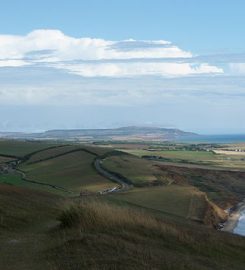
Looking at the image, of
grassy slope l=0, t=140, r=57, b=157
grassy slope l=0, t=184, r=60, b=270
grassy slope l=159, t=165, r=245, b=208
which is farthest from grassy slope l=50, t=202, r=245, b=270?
grassy slope l=0, t=140, r=57, b=157

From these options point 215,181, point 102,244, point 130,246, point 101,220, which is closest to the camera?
point 102,244

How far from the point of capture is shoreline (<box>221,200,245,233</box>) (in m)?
66.1

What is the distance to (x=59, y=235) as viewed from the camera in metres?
15.5

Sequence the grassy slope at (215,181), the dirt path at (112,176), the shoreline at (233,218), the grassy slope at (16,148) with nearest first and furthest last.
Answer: the shoreline at (233,218) → the dirt path at (112,176) → the grassy slope at (215,181) → the grassy slope at (16,148)

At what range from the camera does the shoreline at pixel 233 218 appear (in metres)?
66.1

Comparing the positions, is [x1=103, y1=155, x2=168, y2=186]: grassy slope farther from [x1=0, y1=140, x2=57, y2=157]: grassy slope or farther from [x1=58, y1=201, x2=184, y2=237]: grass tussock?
[x1=58, y1=201, x2=184, y2=237]: grass tussock

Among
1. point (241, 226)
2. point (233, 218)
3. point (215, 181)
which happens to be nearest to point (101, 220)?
point (241, 226)

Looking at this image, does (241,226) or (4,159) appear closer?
(241,226)

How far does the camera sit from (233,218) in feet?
258

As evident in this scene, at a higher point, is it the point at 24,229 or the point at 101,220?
the point at 101,220

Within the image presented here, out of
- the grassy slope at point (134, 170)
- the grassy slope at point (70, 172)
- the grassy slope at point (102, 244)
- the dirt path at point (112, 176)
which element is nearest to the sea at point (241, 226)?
the dirt path at point (112, 176)

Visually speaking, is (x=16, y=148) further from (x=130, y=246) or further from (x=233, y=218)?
(x=130, y=246)

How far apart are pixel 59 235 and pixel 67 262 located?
2898mm

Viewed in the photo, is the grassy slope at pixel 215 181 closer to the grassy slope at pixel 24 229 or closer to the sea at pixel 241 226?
the sea at pixel 241 226
